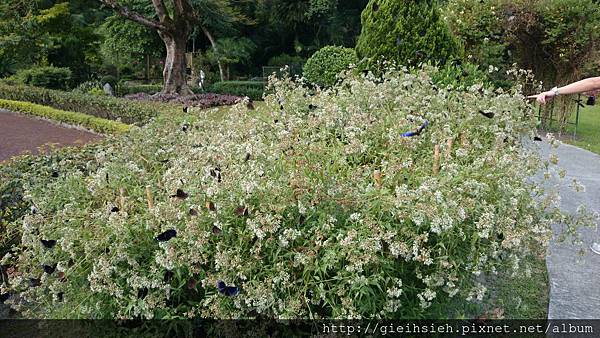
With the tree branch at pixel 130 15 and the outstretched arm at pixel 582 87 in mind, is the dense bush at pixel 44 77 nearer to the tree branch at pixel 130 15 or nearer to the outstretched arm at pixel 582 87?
the tree branch at pixel 130 15

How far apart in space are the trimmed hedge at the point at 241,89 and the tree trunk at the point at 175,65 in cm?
254

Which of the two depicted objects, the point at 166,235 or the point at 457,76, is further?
the point at 457,76

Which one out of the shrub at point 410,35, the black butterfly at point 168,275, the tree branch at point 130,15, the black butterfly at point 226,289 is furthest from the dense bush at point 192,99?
the black butterfly at point 226,289

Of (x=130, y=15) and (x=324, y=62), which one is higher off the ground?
(x=130, y=15)

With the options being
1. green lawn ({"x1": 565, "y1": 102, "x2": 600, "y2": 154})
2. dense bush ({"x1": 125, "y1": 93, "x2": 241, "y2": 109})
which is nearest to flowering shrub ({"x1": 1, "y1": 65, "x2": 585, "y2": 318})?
green lawn ({"x1": 565, "y1": 102, "x2": 600, "y2": 154})

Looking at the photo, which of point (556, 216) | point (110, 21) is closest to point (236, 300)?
point (556, 216)

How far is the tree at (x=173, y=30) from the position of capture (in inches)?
490

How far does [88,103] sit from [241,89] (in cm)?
676

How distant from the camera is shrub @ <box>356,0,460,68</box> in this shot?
18.7 feet

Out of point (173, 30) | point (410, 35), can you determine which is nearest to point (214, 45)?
point (173, 30)

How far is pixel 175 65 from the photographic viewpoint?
527 inches

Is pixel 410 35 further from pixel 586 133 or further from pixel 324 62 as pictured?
pixel 324 62

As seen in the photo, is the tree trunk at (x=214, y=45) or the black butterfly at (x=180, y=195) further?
the tree trunk at (x=214, y=45)

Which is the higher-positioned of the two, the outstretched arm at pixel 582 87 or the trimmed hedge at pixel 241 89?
the outstretched arm at pixel 582 87
